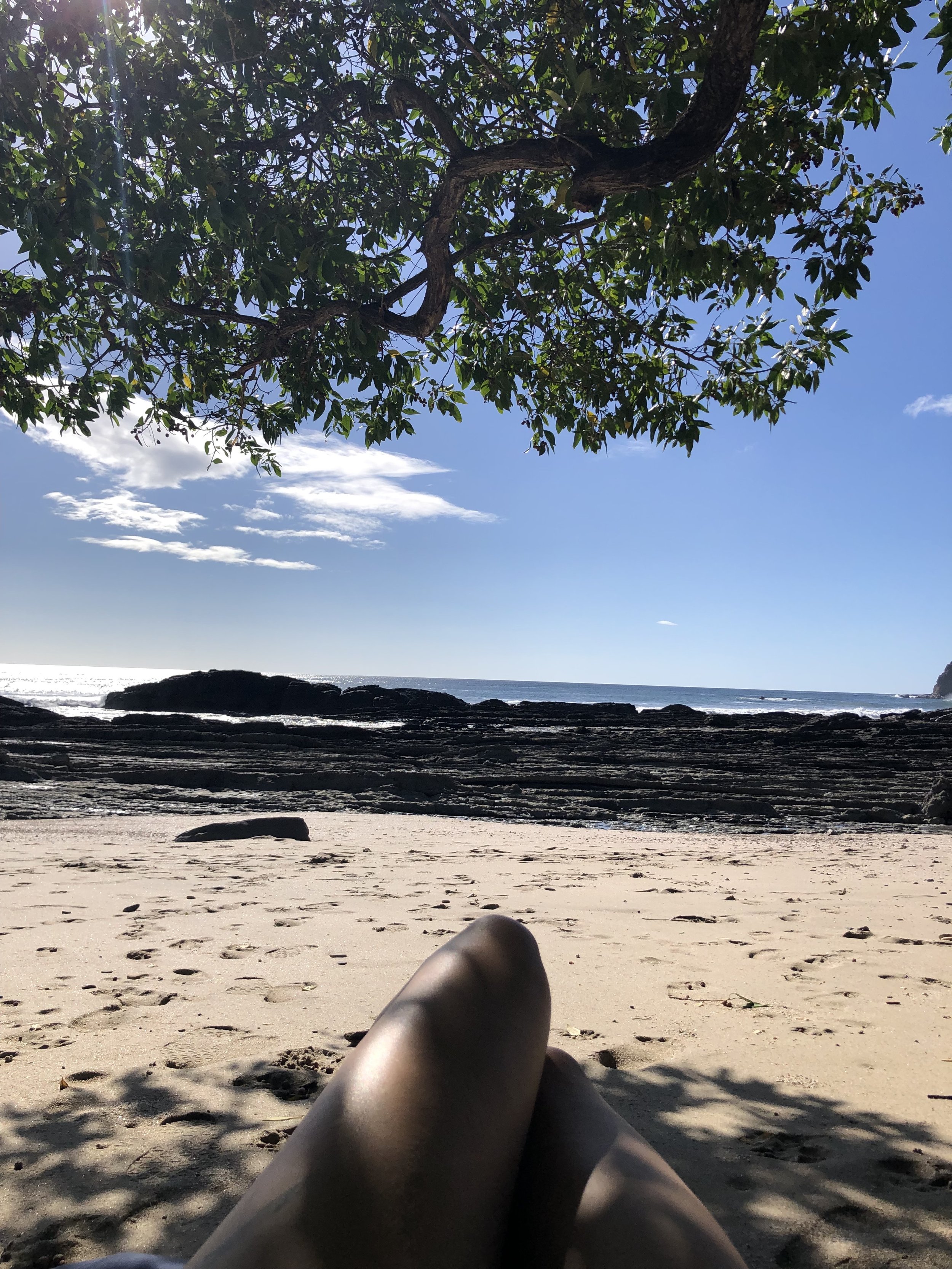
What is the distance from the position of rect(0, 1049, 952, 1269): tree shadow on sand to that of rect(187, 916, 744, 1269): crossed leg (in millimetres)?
738

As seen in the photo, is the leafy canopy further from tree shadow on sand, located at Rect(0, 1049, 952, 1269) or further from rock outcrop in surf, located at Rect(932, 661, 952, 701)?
rock outcrop in surf, located at Rect(932, 661, 952, 701)

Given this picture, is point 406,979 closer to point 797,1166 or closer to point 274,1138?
point 274,1138

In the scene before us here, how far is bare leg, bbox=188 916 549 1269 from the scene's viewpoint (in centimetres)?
110

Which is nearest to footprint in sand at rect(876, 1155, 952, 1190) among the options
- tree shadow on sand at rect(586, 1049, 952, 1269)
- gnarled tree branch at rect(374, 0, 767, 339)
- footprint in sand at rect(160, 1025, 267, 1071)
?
tree shadow on sand at rect(586, 1049, 952, 1269)

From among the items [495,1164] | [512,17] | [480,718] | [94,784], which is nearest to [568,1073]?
[495,1164]

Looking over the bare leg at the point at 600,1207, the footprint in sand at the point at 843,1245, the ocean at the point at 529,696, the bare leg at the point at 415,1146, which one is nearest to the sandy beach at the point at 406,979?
the footprint in sand at the point at 843,1245

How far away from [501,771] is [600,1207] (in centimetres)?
1644

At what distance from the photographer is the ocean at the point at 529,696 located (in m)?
51.2

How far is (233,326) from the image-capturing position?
6496 millimetres

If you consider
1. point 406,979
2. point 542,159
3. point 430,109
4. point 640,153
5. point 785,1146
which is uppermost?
point 430,109

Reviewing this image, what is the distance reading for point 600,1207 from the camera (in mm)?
1175

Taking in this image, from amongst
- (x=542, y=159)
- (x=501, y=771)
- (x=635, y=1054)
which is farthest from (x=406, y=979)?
(x=501, y=771)

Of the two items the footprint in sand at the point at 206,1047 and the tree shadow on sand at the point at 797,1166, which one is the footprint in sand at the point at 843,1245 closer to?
the tree shadow on sand at the point at 797,1166

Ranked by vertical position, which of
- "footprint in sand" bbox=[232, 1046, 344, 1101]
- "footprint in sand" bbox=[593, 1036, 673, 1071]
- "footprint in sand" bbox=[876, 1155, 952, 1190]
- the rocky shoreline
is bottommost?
the rocky shoreline
